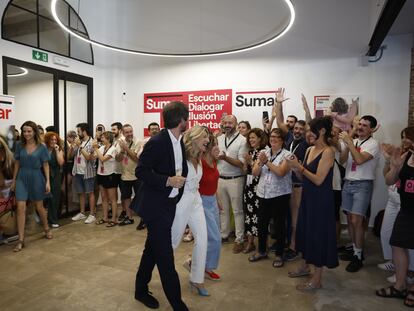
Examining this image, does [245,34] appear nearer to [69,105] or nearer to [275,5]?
[275,5]

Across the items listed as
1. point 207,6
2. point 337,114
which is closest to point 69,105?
point 207,6

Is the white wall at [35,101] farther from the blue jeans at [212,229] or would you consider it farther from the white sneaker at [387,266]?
the white sneaker at [387,266]

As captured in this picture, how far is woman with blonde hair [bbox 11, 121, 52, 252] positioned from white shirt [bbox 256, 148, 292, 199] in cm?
300

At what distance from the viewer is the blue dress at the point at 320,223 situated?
2736 mm

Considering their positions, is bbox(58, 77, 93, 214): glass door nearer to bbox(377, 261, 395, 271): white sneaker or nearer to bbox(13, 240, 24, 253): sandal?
bbox(13, 240, 24, 253): sandal

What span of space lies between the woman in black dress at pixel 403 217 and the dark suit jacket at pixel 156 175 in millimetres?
1974

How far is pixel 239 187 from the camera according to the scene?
400cm

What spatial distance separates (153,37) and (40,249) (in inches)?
177

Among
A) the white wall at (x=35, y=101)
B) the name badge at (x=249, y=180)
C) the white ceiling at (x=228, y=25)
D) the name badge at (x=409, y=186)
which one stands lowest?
the name badge at (x=249, y=180)

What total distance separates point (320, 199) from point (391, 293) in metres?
1.12

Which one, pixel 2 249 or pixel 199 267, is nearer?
pixel 199 267

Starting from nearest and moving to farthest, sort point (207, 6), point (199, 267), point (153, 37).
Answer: point (199, 267) → point (207, 6) → point (153, 37)

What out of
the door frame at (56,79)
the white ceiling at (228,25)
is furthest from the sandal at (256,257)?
the door frame at (56,79)

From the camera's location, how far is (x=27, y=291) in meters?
2.90
